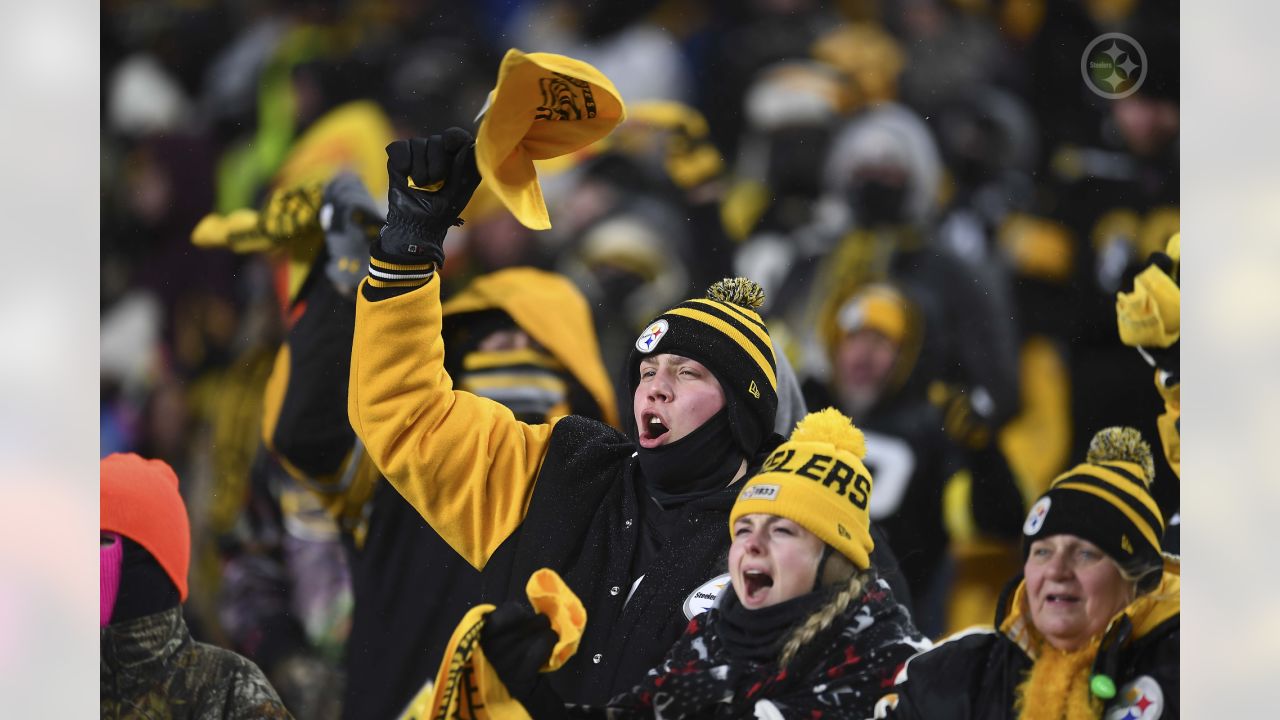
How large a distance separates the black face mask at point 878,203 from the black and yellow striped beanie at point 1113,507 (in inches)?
21.0

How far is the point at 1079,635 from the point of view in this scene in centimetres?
265

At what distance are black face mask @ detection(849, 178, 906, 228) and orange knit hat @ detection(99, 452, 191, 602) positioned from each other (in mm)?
1391

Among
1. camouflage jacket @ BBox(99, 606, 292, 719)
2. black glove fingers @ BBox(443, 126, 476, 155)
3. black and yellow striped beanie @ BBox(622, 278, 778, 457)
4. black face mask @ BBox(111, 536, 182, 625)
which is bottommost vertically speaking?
camouflage jacket @ BBox(99, 606, 292, 719)

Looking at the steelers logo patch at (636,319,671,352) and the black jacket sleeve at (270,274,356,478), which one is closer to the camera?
the steelers logo patch at (636,319,671,352)

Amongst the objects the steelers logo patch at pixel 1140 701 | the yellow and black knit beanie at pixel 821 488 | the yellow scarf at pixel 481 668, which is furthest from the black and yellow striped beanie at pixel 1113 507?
the yellow scarf at pixel 481 668

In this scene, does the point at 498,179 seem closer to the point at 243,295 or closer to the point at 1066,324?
the point at 243,295

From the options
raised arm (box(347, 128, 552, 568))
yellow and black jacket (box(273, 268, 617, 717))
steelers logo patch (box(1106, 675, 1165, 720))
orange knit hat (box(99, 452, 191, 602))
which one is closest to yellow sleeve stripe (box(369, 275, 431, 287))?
raised arm (box(347, 128, 552, 568))

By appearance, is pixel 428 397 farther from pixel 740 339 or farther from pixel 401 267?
pixel 740 339

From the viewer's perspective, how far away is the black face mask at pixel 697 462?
274 cm

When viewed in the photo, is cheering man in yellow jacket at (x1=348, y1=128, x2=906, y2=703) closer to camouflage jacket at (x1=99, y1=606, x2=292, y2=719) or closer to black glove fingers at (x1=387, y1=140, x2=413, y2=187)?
black glove fingers at (x1=387, y1=140, x2=413, y2=187)

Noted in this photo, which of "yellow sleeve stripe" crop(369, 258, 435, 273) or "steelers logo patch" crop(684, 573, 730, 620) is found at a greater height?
"yellow sleeve stripe" crop(369, 258, 435, 273)

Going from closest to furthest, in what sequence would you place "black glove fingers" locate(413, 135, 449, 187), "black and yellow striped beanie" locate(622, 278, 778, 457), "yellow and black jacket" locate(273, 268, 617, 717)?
"black glove fingers" locate(413, 135, 449, 187) < "black and yellow striped beanie" locate(622, 278, 778, 457) < "yellow and black jacket" locate(273, 268, 617, 717)

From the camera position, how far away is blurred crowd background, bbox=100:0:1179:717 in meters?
2.90
